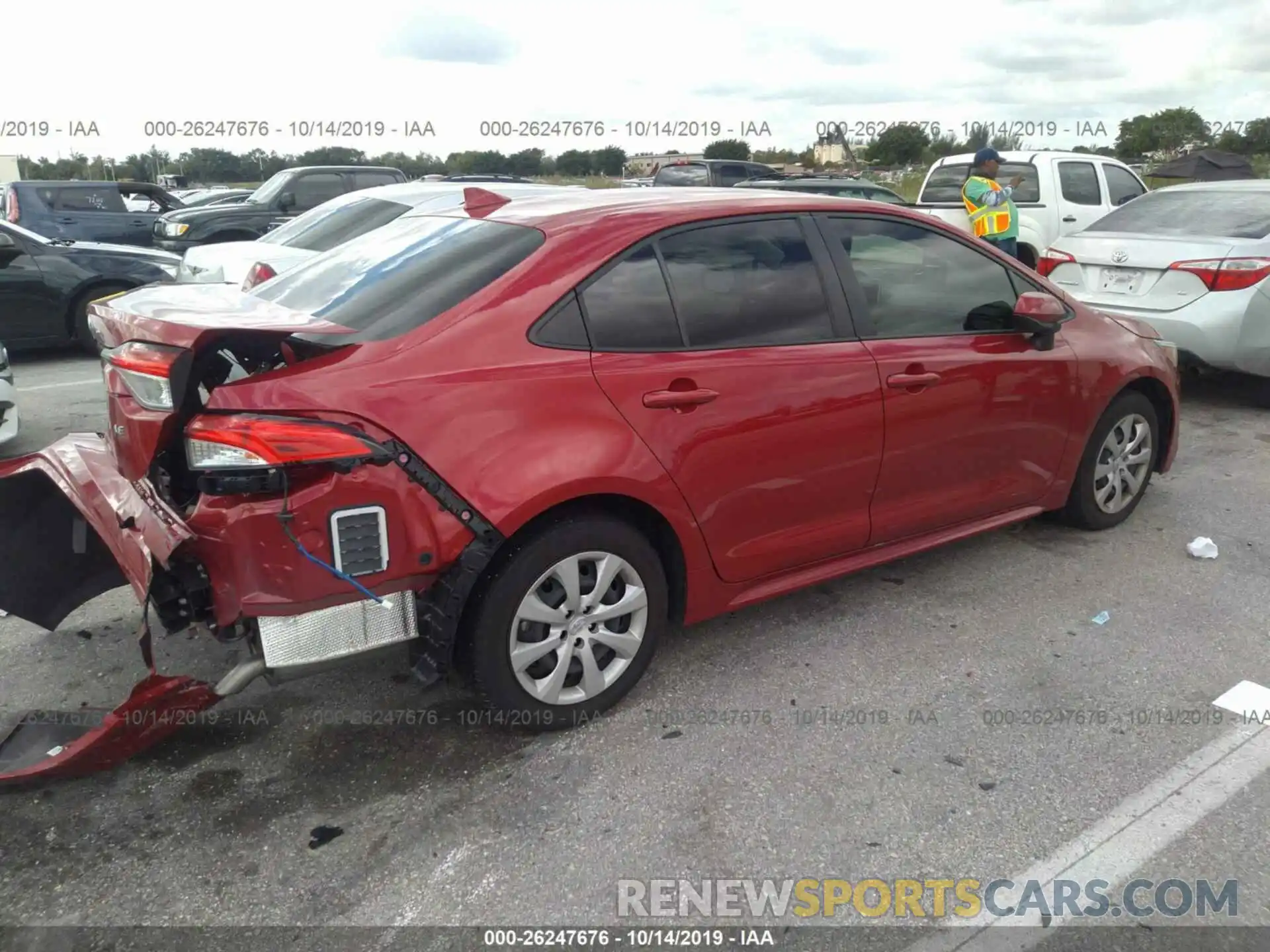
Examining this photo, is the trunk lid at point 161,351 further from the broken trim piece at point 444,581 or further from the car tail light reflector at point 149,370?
the broken trim piece at point 444,581

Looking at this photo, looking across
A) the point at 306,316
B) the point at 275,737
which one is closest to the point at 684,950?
the point at 275,737

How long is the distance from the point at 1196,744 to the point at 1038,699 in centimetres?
48

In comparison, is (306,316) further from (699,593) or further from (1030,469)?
(1030,469)

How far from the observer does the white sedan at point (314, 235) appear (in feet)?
25.2

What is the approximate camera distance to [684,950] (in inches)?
90.4

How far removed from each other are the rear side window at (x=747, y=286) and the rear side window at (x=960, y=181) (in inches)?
322

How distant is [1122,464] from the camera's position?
15.3 feet

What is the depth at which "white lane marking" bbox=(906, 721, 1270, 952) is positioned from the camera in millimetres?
2318

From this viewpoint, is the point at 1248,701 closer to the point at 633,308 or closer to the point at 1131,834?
the point at 1131,834

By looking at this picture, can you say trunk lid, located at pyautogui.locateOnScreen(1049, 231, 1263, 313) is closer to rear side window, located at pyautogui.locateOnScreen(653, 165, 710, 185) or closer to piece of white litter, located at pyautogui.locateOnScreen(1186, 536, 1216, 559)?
piece of white litter, located at pyautogui.locateOnScreen(1186, 536, 1216, 559)

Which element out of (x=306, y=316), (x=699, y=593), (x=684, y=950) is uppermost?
(x=306, y=316)

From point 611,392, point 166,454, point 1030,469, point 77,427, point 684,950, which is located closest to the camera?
point 684,950

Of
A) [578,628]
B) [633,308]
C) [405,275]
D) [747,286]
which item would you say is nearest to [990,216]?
[747,286]

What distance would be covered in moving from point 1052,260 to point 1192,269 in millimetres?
1152
